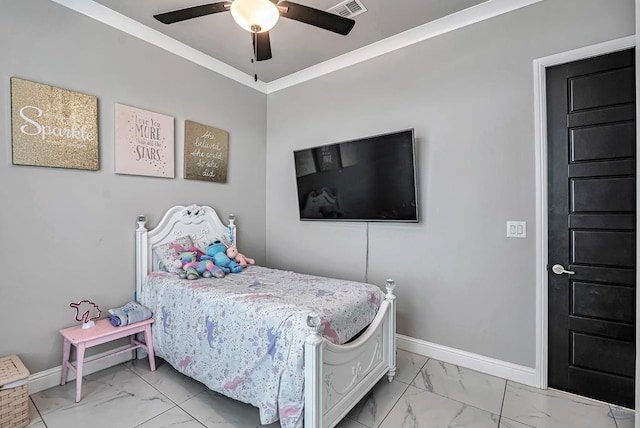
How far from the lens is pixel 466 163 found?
7.98 feet

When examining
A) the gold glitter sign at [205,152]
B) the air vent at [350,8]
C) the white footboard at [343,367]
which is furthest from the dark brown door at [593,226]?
the gold glitter sign at [205,152]

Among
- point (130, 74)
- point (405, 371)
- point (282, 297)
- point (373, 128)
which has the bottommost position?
point (405, 371)

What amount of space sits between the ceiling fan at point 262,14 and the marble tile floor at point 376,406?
2277 mm

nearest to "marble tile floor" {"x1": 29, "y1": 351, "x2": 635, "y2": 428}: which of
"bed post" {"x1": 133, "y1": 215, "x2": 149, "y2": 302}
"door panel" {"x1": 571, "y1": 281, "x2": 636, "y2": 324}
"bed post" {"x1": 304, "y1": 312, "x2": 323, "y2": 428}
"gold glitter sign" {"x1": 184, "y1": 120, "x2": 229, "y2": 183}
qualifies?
"bed post" {"x1": 304, "y1": 312, "x2": 323, "y2": 428}

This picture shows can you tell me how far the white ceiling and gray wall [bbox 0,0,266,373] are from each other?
12 cm

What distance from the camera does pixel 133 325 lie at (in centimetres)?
223

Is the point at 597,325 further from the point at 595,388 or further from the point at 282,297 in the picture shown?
the point at 282,297

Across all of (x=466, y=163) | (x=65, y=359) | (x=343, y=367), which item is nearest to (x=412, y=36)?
(x=466, y=163)

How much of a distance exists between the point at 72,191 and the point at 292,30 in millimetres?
2183

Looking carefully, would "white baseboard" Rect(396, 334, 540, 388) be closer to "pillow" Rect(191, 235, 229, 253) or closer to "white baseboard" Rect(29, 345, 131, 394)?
"pillow" Rect(191, 235, 229, 253)

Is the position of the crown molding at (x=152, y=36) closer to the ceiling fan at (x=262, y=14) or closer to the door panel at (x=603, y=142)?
the ceiling fan at (x=262, y=14)

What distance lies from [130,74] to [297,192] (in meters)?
1.85

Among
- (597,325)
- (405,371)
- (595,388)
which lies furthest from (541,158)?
(405,371)

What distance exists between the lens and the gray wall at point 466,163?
2174mm
